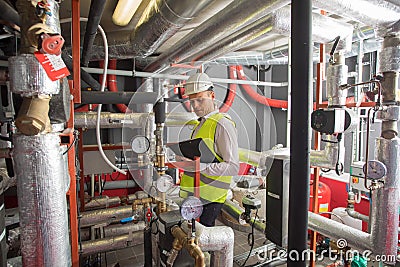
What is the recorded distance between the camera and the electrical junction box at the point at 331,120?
148 cm

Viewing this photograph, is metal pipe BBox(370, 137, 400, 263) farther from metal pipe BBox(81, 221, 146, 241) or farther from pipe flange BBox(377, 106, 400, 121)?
metal pipe BBox(81, 221, 146, 241)

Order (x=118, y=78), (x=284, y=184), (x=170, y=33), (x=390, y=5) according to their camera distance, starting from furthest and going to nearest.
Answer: (x=118, y=78) → (x=284, y=184) → (x=170, y=33) → (x=390, y=5)

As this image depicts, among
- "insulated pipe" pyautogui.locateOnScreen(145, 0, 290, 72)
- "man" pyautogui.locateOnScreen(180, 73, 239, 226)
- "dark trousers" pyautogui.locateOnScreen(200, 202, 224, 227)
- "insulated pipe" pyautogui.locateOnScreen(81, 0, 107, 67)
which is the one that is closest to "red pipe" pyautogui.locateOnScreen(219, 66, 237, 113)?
"man" pyautogui.locateOnScreen(180, 73, 239, 226)

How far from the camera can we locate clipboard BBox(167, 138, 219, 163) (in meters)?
0.89

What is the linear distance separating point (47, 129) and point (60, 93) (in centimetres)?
14

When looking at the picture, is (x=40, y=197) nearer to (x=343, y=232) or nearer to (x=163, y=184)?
(x=163, y=184)

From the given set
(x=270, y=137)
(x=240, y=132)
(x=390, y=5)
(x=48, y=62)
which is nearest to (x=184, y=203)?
(x=240, y=132)

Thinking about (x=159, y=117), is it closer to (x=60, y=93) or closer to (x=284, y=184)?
(x=60, y=93)

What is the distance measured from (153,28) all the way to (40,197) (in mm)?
1130

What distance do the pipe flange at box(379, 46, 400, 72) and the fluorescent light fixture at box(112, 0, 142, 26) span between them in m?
1.57

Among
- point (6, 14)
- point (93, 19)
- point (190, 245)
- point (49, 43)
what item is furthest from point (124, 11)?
point (190, 245)

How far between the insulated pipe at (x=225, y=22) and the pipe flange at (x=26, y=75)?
0.98 meters

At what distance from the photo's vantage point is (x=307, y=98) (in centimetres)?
56

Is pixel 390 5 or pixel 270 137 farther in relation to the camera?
pixel 390 5
